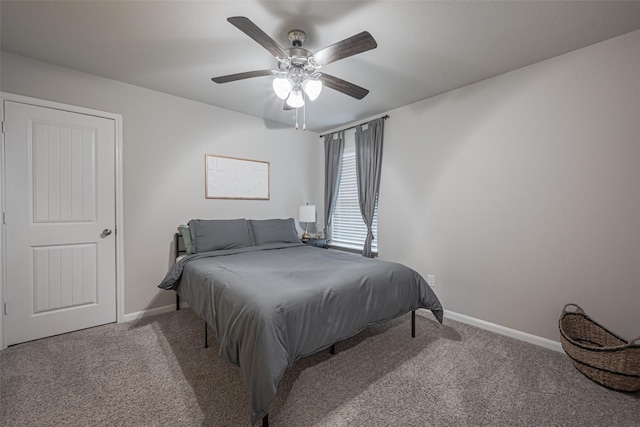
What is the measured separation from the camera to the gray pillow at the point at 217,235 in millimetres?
2949

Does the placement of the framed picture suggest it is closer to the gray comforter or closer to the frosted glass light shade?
the gray comforter

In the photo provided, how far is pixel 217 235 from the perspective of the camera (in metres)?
3.07

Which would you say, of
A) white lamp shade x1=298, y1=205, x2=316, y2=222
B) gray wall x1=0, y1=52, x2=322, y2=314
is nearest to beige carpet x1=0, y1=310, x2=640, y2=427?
gray wall x1=0, y1=52, x2=322, y2=314

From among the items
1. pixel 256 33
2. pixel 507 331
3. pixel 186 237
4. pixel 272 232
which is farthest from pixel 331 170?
pixel 507 331

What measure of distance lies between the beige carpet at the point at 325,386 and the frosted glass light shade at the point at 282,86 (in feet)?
7.16

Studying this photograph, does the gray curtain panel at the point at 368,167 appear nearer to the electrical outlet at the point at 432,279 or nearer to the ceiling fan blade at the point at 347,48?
the electrical outlet at the point at 432,279

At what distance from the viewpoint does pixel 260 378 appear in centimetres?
135

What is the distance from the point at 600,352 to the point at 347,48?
8.72 feet

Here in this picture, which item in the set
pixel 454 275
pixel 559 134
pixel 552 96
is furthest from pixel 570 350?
pixel 552 96

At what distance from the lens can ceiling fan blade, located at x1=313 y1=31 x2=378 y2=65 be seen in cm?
162

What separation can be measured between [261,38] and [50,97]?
234cm

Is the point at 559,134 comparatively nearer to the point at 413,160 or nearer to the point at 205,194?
the point at 413,160

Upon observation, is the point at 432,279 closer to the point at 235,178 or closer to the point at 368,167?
the point at 368,167

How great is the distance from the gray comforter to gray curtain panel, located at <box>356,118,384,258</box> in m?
1.21
